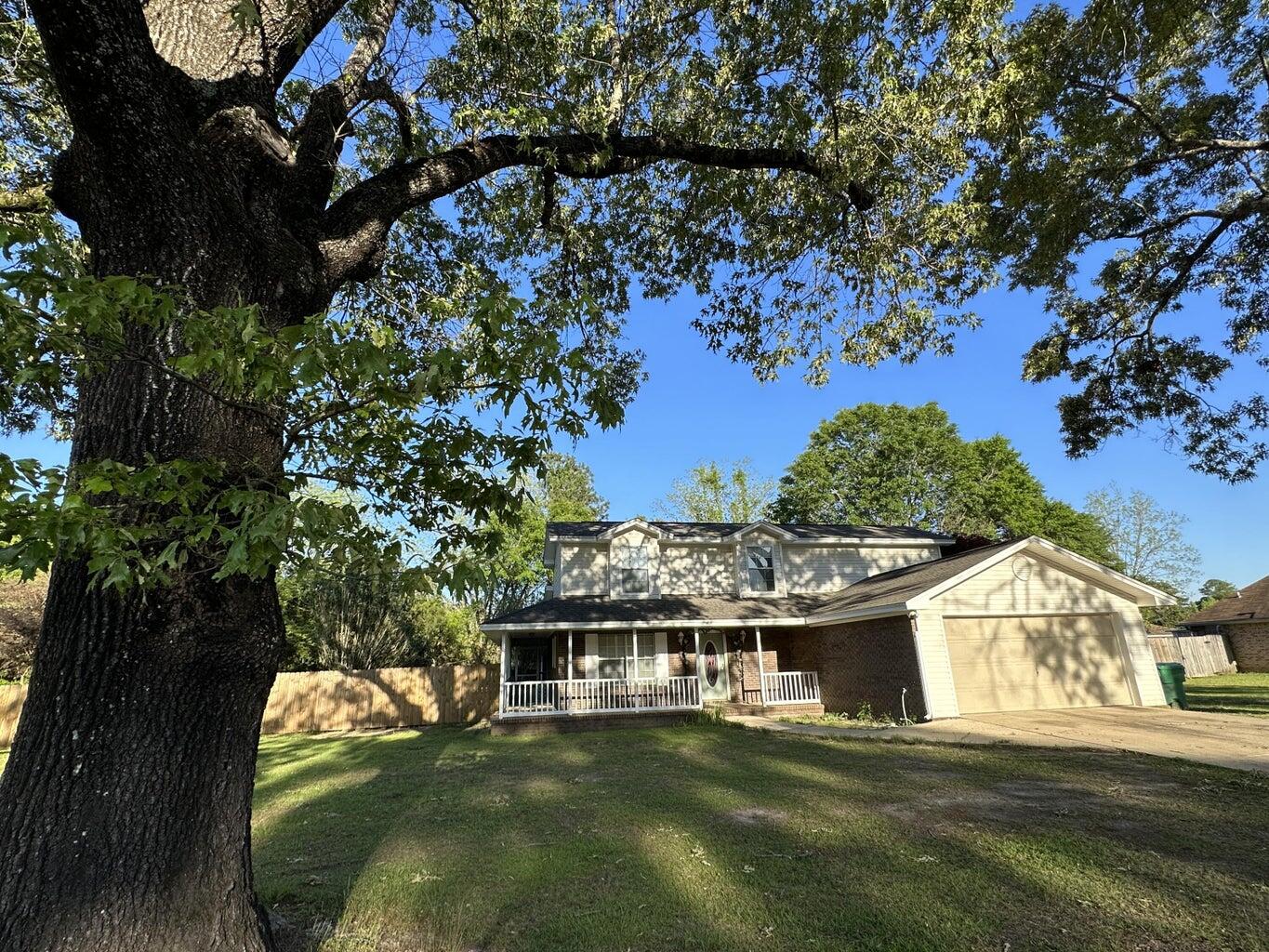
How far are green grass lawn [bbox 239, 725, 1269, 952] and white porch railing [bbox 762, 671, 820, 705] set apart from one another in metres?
7.19

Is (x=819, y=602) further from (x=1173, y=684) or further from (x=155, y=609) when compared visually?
(x=155, y=609)

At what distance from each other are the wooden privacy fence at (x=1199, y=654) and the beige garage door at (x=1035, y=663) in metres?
12.9

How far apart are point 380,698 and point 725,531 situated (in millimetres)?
11817

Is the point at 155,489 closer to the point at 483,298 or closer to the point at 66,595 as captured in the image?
the point at 66,595

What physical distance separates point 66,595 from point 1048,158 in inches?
474

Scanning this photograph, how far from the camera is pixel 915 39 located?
20.9 ft

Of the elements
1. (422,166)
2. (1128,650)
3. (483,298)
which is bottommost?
(1128,650)

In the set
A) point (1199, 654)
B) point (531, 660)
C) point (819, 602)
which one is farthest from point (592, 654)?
point (1199, 654)

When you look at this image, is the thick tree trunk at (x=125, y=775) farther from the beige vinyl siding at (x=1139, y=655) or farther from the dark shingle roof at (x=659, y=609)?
the beige vinyl siding at (x=1139, y=655)

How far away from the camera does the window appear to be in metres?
18.7

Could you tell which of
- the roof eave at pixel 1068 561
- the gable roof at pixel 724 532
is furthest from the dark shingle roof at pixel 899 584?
the gable roof at pixel 724 532

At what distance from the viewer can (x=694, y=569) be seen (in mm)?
18922

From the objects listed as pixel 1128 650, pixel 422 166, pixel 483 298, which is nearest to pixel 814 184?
pixel 422 166

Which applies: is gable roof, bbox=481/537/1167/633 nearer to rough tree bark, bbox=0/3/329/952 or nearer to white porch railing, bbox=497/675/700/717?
white porch railing, bbox=497/675/700/717
